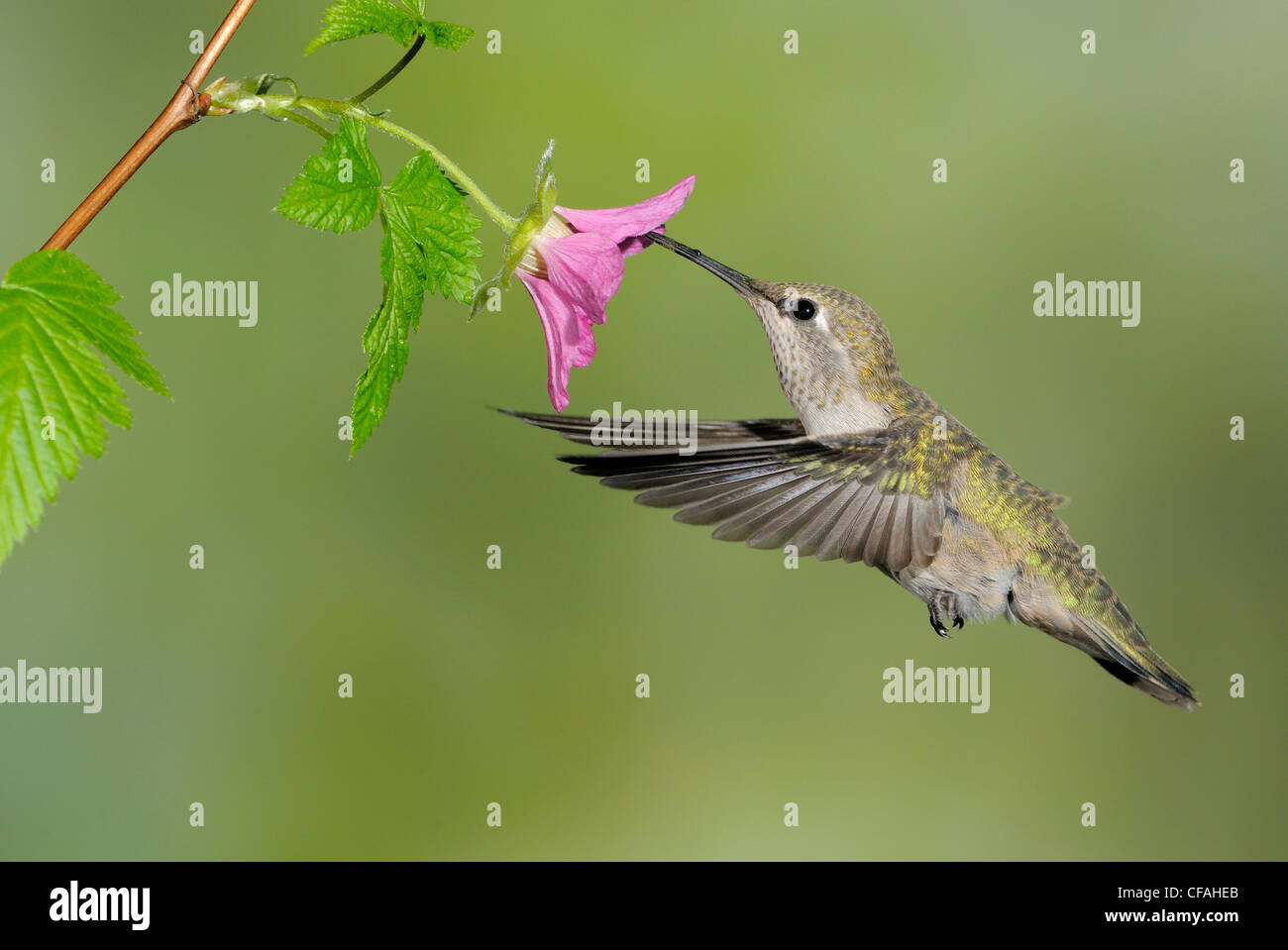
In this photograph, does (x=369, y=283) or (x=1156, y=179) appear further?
(x=1156, y=179)

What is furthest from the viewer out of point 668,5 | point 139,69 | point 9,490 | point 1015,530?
point 668,5

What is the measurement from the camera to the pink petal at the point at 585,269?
879mm

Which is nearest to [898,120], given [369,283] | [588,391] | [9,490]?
[588,391]

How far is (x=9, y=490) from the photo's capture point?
60cm

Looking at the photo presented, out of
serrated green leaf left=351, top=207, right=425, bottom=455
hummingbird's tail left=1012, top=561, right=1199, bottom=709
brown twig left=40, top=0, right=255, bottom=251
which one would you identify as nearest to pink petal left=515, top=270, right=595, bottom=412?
serrated green leaf left=351, top=207, right=425, bottom=455

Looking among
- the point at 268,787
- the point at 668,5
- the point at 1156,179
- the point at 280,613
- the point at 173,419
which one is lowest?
the point at 268,787

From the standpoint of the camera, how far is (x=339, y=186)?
81 centimetres

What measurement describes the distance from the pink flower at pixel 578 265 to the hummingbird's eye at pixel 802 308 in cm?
37

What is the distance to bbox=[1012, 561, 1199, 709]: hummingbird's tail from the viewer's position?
4.65 feet

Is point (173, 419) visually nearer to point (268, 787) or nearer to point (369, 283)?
point (369, 283)

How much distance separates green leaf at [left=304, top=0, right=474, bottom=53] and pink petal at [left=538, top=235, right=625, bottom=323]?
17cm

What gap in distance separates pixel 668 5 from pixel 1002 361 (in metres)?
1.27

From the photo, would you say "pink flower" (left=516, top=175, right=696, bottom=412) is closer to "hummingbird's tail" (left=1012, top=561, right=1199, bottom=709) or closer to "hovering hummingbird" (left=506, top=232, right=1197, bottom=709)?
"hovering hummingbird" (left=506, top=232, right=1197, bottom=709)

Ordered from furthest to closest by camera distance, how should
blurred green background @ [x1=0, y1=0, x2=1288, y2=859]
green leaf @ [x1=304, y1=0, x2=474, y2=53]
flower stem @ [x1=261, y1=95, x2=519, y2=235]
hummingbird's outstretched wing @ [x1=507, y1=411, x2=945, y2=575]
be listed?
blurred green background @ [x1=0, y1=0, x2=1288, y2=859]
hummingbird's outstretched wing @ [x1=507, y1=411, x2=945, y2=575]
green leaf @ [x1=304, y1=0, x2=474, y2=53]
flower stem @ [x1=261, y1=95, x2=519, y2=235]
